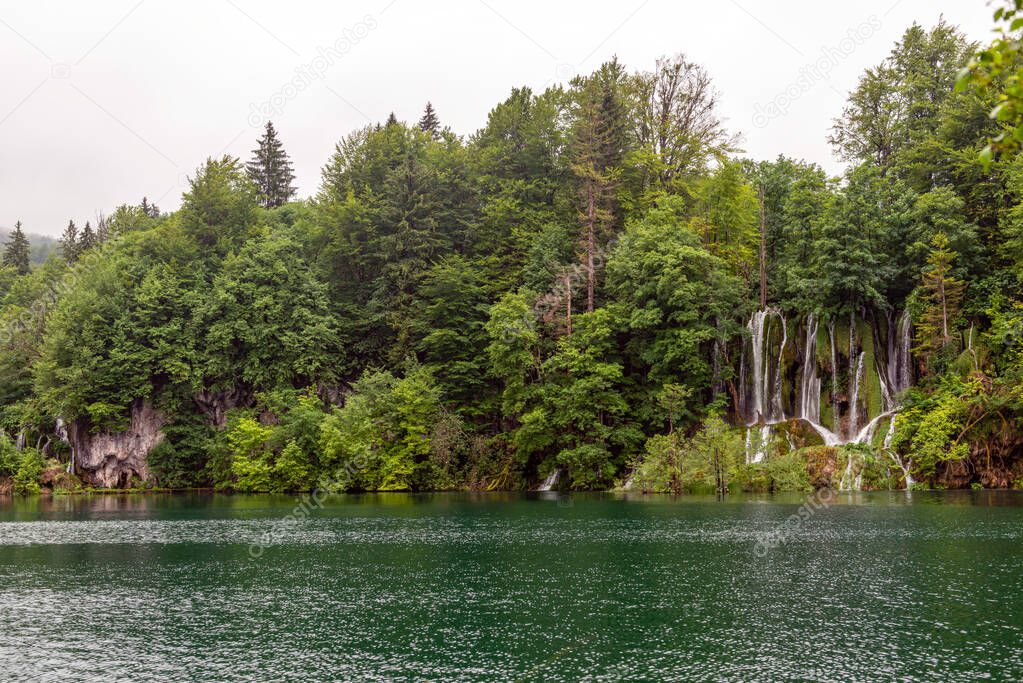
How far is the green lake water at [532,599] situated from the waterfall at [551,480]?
2154 cm

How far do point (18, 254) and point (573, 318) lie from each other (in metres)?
91.5

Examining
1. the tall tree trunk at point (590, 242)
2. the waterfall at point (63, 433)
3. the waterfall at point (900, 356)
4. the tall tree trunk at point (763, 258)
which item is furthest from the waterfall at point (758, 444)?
the waterfall at point (63, 433)

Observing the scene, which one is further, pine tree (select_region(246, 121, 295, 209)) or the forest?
pine tree (select_region(246, 121, 295, 209))

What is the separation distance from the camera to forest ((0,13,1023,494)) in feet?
156

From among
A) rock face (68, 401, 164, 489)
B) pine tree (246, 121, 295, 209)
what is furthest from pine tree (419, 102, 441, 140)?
rock face (68, 401, 164, 489)

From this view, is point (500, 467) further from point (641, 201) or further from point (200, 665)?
point (200, 665)

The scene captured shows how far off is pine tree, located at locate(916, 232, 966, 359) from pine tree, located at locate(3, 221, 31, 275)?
10956 centimetres

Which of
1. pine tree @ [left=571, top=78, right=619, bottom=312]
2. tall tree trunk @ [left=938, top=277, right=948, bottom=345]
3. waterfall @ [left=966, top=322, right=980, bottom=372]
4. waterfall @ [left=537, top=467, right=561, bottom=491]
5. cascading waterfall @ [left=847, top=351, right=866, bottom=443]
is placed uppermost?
pine tree @ [left=571, top=78, right=619, bottom=312]

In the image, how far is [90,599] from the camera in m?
18.7

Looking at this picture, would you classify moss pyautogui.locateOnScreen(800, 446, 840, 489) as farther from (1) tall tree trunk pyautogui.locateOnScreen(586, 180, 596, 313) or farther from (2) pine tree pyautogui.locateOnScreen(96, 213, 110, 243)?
(2) pine tree pyautogui.locateOnScreen(96, 213, 110, 243)

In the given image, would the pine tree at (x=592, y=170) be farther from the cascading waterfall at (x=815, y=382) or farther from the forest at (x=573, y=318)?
the cascading waterfall at (x=815, y=382)

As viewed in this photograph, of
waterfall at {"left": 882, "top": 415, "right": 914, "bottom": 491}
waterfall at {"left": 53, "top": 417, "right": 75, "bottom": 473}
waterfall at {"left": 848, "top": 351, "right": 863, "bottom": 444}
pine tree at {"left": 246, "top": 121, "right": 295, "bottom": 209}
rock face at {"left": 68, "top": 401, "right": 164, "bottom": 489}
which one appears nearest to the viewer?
waterfall at {"left": 882, "top": 415, "right": 914, "bottom": 491}

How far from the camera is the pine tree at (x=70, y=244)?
99.5m

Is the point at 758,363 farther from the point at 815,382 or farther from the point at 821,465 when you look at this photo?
the point at 821,465
